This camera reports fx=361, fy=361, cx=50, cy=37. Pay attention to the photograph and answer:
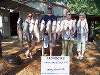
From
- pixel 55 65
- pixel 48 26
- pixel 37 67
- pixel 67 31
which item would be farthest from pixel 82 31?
pixel 55 65

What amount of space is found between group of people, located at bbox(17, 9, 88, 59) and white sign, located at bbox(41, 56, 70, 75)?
14.5 ft

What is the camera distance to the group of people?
16188 mm

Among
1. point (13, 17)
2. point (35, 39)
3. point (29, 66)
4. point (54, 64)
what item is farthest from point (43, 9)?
point (54, 64)

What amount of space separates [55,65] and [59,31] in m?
4.67

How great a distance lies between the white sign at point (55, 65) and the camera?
38.5 feet

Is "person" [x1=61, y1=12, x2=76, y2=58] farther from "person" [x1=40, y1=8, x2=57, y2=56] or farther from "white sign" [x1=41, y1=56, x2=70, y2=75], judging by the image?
"white sign" [x1=41, y1=56, x2=70, y2=75]

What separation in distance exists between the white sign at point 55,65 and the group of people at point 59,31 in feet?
14.5

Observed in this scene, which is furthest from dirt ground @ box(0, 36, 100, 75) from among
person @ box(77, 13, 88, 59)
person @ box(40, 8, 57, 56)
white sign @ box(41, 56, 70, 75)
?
white sign @ box(41, 56, 70, 75)

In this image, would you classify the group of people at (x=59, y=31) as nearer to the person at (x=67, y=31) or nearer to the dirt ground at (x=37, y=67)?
the person at (x=67, y=31)

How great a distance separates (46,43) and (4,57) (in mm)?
2195

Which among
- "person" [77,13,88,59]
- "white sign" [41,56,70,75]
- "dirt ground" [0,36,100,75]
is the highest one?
"person" [77,13,88,59]

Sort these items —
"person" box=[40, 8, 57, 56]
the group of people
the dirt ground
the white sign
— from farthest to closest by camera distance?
the group of people, "person" box=[40, 8, 57, 56], the dirt ground, the white sign

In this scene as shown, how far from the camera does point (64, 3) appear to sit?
32531 mm

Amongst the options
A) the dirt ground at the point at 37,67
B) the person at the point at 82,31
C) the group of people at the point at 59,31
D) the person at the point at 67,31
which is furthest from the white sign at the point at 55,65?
the person at the point at 82,31
